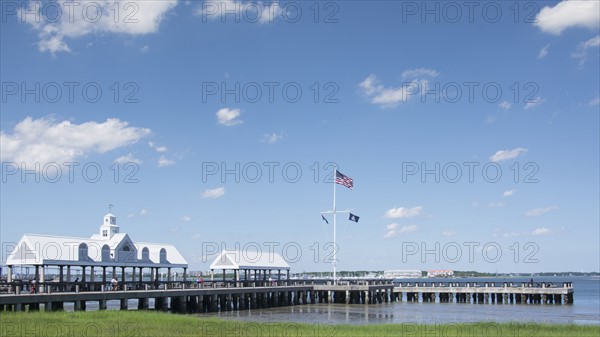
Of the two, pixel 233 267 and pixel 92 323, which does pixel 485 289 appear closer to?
pixel 233 267

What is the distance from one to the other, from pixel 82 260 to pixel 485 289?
2018 inches

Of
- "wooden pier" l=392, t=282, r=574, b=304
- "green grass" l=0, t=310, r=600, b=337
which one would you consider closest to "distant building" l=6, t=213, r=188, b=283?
"green grass" l=0, t=310, r=600, b=337

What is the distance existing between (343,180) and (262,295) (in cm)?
1414

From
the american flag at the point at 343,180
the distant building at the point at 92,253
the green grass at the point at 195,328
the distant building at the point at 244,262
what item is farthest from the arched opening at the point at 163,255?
the green grass at the point at 195,328

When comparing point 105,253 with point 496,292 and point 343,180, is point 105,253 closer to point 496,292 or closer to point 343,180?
point 343,180

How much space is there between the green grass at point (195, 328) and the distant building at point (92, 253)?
897 centimetres

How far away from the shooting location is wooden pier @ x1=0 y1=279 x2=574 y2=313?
4722cm

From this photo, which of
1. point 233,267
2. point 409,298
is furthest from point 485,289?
point 233,267

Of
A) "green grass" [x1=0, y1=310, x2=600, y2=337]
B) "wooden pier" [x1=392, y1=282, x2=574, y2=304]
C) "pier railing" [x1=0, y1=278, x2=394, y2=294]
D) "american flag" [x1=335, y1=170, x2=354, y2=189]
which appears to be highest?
"american flag" [x1=335, y1=170, x2=354, y2=189]

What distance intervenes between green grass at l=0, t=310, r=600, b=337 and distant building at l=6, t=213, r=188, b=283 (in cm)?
897

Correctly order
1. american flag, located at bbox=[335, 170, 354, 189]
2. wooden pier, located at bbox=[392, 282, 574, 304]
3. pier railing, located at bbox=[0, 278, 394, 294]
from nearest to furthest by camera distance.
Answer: pier railing, located at bbox=[0, 278, 394, 294], american flag, located at bbox=[335, 170, 354, 189], wooden pier, located at bbox=[392, 282, 574, 304]

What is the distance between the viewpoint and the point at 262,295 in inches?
2768
